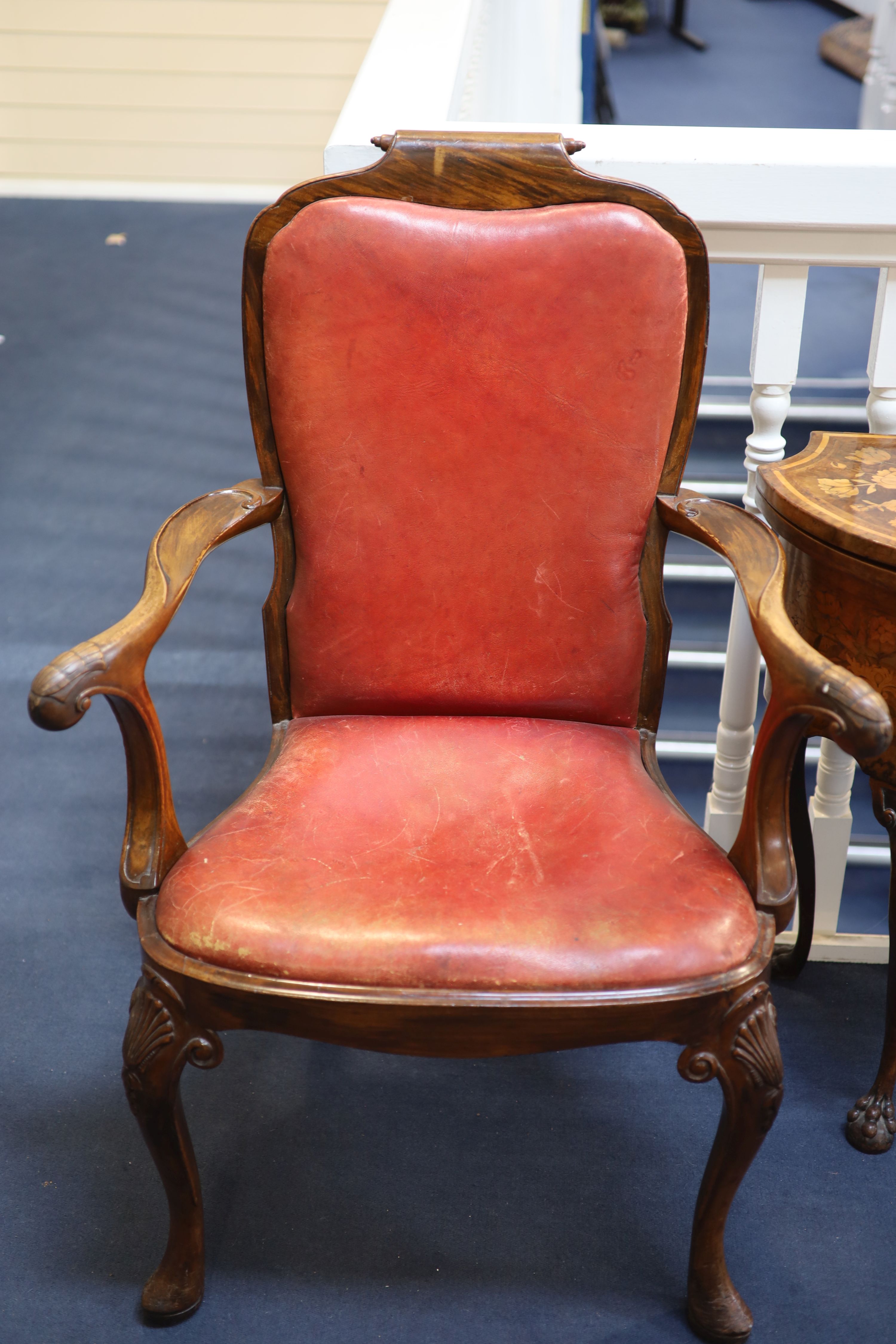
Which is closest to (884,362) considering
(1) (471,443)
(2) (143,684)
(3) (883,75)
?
(1) (471,443)

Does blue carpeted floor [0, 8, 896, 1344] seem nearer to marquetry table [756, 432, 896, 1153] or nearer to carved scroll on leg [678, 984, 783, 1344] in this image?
carved scroll on leg [678, 984, 783, 1344]

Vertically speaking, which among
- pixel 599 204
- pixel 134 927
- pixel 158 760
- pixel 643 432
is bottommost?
pixel 134 927

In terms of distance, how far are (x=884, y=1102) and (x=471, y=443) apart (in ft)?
3.04

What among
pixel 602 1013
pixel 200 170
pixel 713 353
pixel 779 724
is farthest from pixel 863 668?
pixel 200 170

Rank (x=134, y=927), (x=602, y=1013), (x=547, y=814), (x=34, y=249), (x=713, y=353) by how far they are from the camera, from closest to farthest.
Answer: (x=602, y=1013) < (x=547, y=814) < (x=134, y=927) < (x=713, y=353) < (x=34, y=249)

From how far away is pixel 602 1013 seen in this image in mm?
973

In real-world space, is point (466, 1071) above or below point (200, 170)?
below

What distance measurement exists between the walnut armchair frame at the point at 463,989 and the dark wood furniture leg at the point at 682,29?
264 inches

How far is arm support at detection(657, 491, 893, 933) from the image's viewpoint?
941mm

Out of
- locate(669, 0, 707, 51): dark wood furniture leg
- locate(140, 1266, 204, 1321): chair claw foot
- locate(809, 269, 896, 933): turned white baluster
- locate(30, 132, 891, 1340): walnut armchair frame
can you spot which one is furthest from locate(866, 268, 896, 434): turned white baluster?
locate(669, 0, 707, 51): dark wood furniture leg

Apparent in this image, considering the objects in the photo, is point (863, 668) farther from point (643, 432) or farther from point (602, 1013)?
point (602, 1013)

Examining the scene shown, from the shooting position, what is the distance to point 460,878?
1049mm

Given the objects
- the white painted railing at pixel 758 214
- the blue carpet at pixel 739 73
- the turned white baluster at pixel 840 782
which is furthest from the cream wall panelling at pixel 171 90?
the turned white baluster at pixel 840 782

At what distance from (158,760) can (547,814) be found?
380mm
